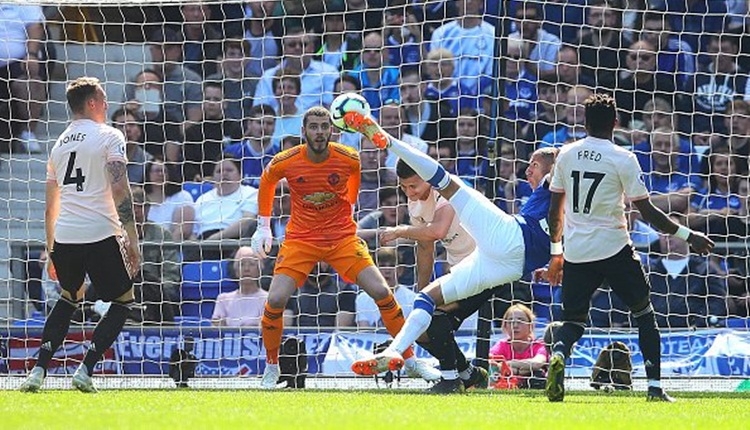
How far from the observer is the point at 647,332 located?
945cm

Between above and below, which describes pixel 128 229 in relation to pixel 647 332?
above

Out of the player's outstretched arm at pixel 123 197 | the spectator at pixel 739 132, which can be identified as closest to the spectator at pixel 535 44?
the spectator at pixel 739 132

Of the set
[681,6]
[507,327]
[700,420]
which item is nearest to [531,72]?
[681,6]

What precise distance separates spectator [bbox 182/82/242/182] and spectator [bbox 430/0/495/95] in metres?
2.38

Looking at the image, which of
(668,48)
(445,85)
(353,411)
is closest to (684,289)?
(668,48)

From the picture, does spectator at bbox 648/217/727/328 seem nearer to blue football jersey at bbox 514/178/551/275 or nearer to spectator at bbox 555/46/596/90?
spectator at bbox 555/46/596/90

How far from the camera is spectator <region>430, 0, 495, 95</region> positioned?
47.3ft

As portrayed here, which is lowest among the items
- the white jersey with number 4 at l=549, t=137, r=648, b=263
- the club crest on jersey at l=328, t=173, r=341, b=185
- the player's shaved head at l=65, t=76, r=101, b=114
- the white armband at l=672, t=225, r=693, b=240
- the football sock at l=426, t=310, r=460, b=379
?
the football sock at l=426, t=310, r=460, b=379

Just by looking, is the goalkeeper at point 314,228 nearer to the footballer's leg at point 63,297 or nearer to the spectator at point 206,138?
the footballer's leg at point 63,297

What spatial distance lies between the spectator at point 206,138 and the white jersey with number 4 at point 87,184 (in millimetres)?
4700

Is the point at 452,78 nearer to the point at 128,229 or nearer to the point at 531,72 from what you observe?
the point at 531,72

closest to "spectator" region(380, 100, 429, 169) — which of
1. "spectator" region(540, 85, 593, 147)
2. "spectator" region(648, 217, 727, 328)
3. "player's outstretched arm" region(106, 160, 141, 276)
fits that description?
"spectator" region(540, 85, 593, 147)

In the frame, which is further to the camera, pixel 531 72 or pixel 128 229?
pixel 531 72

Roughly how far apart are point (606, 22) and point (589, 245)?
5.96 m
